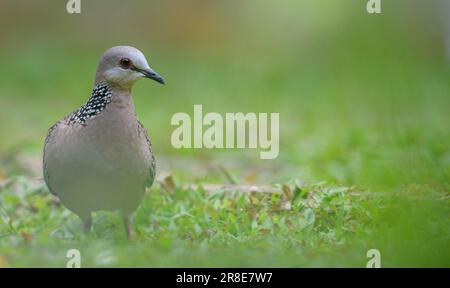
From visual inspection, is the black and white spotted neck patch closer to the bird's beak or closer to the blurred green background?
the bird's beak

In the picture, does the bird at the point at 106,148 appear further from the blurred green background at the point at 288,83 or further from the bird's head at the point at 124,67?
the blurred green background at the point at 288,83

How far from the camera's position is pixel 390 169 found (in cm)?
658

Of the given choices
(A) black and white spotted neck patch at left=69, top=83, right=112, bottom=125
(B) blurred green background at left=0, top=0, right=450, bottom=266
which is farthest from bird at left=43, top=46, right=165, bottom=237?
(B) blurred green background at left=0, top=0, right=450, bottom=266

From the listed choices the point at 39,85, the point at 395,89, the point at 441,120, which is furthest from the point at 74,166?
the point at 39,85

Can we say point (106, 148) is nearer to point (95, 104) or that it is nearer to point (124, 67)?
point (95, 104)

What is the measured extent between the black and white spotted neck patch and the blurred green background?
1.74m

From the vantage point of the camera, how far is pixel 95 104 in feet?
19.4

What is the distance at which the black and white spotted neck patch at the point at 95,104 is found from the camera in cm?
589

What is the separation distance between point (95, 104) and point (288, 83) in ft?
19.1

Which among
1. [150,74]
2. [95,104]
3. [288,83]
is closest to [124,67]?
[150,74]

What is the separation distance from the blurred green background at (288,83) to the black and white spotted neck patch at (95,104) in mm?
1735

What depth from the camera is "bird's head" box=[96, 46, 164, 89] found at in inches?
230

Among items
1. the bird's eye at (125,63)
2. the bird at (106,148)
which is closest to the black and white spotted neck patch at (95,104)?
the bird at (106,148)

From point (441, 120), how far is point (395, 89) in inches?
43.6
